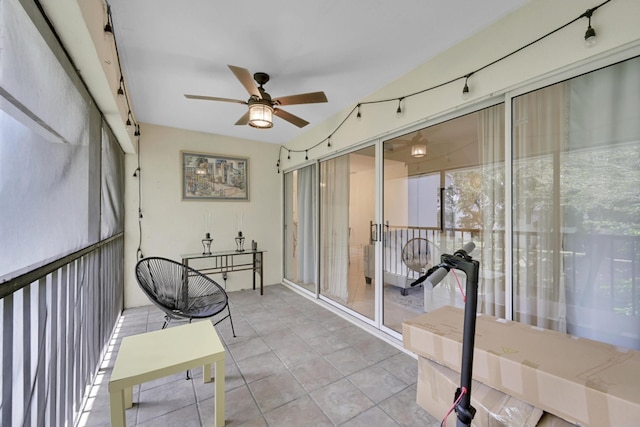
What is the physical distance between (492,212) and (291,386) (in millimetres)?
2007

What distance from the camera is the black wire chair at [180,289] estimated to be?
2352 mm

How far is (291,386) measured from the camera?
6.45 ft

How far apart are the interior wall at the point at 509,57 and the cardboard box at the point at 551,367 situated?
1534mm

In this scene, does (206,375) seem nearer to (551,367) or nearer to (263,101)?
(551,367)

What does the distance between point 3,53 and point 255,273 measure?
4.06 metres

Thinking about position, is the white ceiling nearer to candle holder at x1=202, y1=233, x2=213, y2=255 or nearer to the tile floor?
candle holder at x1=202, y1=233, x2=213, y2=255

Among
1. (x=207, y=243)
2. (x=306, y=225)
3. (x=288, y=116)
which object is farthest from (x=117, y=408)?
(x=306, y=225)

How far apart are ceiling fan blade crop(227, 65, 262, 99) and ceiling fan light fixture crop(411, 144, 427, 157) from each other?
5.24 feet

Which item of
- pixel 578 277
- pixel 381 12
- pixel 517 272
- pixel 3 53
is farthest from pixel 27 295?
pixel 578 277

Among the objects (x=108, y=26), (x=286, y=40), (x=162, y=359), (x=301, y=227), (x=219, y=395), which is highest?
(x=286, y=40)

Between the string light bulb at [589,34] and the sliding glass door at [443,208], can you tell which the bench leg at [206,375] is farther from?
the string light bulb at [589,34]

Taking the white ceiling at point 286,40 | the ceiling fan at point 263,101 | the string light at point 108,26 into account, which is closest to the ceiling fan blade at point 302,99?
the ceiling fan at point 263,101

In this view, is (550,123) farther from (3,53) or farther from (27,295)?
(27,295)

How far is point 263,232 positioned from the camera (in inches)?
190
